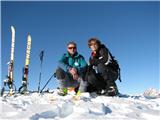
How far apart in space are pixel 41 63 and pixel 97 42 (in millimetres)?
4509

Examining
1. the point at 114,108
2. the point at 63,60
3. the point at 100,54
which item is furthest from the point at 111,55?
the point at 114,108

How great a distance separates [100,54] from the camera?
849 centimetres

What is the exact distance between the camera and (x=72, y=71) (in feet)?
27.6

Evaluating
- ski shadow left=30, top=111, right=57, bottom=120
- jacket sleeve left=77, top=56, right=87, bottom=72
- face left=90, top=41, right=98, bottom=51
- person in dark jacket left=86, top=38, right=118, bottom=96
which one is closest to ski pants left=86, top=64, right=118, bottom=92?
person in dark jacket left=86, top=38, right=118, bottom=96

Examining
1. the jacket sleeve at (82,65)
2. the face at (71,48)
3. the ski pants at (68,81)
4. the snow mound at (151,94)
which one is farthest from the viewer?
the snow mound at (151,94)

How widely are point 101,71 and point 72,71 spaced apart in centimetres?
77

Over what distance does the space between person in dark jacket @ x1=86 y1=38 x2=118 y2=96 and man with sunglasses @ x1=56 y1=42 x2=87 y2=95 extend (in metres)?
Answer: 0.23

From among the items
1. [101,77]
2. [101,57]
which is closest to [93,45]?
[101,57]

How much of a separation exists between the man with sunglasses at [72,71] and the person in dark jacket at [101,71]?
0.23m

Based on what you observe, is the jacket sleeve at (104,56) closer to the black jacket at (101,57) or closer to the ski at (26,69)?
the black jacket at (101,57)

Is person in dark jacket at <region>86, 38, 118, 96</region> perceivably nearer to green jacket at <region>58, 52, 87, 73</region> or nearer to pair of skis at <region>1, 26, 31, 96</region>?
green jacket at <region>58, 52, 87, 73</region>

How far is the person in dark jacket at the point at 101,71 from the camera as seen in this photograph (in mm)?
8312

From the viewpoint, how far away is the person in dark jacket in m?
8.31

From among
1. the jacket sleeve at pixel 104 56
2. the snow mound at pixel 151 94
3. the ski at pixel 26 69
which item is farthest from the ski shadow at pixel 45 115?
the ski at pixel 26 69
